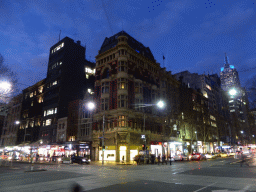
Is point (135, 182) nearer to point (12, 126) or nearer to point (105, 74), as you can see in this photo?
point (105, 74)

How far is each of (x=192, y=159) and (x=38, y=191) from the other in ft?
123

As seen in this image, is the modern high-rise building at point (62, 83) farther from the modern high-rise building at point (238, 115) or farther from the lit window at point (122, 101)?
the modern high-rise building at point (238, 115)

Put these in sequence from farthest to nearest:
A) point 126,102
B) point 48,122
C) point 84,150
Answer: point 48,122
point 84,150
point 126,102

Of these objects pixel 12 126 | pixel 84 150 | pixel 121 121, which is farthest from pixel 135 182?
pixel 12 126

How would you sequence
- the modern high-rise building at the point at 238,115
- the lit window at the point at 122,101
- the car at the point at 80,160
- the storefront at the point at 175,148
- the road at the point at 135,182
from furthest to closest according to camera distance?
the modern high-rise building at the point at 238,115
the storefront at the point at 175,148
the lit window at the point at 122,101
the car at the point at 80,160
the road at the point at 135,182

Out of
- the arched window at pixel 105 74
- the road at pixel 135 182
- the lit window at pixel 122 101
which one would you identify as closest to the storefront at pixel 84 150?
the lit window at pixel 122 101

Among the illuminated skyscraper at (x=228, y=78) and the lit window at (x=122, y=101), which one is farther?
the illuminated skyscraper at (x=228, y=78)

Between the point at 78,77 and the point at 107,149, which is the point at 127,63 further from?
the point at 78,77

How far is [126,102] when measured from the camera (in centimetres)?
4450

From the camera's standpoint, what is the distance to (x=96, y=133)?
153ft

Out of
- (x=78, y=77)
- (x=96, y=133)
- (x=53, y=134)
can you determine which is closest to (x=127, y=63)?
(x=96, y=133)

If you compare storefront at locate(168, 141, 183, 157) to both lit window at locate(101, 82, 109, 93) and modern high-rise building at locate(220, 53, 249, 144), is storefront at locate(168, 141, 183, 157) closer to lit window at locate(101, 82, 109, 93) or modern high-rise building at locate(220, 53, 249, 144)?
lit window at locate(101, 82, 109, 93)

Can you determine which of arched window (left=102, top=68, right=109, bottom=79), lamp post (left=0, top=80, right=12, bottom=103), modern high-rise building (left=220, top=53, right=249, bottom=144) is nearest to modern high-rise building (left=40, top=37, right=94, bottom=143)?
arched window (left=102, top=68, right=109, bottom=79)

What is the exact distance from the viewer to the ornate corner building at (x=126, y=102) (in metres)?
43.0
